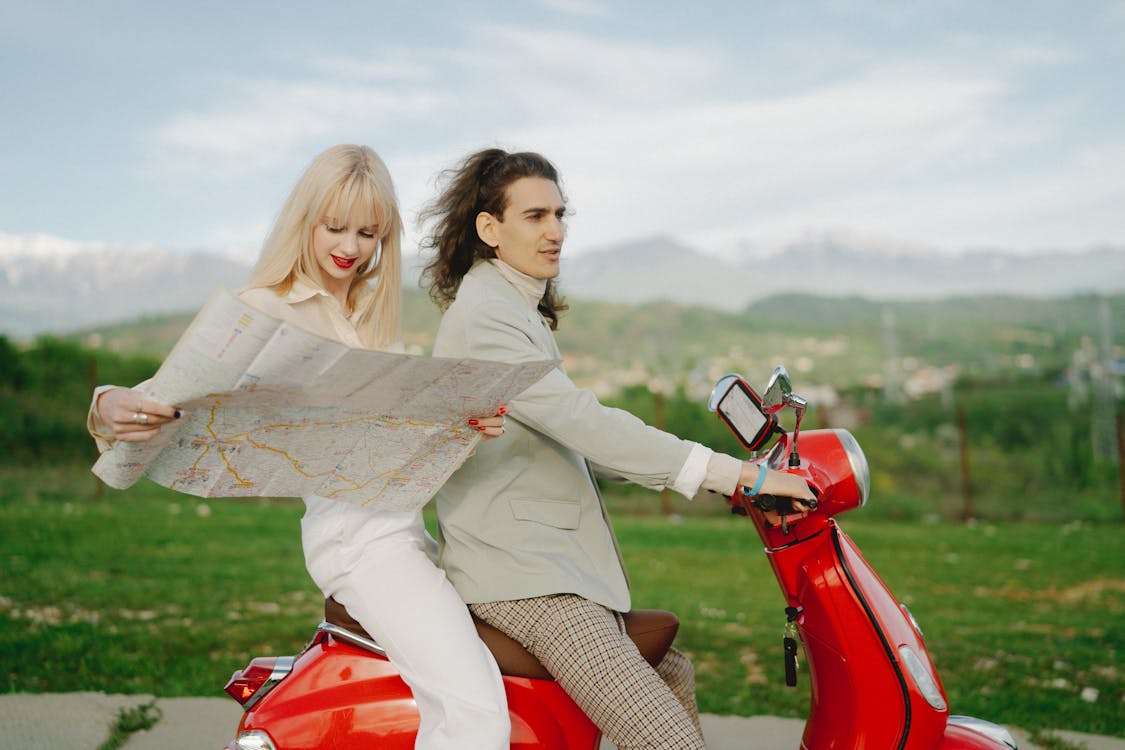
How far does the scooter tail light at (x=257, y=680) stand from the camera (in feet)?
7.52

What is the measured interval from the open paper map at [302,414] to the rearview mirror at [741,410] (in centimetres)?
40

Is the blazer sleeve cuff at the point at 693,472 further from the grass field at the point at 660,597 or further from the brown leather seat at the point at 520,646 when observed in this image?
the grass field at the point at 660,597

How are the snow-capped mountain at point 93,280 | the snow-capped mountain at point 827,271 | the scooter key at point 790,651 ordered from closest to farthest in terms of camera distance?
1. the scooter key at point 790,651
2. the snow-capped mountain at point 93,280
3. the snow-capped mountain at point 827,271

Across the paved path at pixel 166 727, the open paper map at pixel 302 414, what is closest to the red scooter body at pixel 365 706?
the open paper map at pixel 302 414

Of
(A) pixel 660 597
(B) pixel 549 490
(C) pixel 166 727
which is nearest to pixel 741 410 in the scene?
(B) pixel 549 490

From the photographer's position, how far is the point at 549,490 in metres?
2.25

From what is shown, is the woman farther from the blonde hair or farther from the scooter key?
the scooter key

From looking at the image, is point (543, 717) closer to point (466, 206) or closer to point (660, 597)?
point (466, 206)

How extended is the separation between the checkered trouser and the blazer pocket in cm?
15

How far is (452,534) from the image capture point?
226 centimetres

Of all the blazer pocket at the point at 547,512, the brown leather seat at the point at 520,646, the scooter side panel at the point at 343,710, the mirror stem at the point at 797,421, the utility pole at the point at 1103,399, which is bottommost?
the utility pole at the point at 1103,399

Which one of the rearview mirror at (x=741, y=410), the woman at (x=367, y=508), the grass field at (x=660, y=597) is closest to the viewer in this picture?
the woman at (x=367, y=508)

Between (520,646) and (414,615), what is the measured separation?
0.25 m

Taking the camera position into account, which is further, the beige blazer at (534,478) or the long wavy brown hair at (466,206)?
the long wavy brown hair at (466,206)
